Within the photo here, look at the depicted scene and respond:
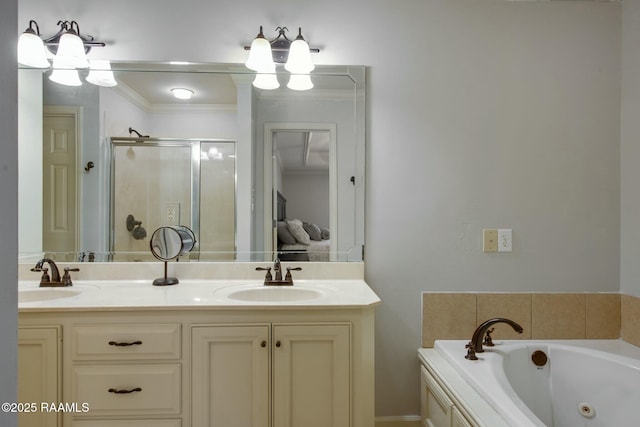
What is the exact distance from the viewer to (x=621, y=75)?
1799mm

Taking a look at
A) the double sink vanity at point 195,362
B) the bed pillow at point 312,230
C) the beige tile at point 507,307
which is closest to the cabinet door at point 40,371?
the double sink vanity at point 195,362

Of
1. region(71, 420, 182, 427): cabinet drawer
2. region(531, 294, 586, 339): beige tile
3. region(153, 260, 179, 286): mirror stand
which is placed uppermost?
region(153, 260, 179, 286): mirror stand

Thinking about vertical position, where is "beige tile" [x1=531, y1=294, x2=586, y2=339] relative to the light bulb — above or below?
below

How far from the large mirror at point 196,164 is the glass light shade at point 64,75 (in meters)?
0.03

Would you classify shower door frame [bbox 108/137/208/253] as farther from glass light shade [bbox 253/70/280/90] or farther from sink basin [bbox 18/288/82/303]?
glass light shade [bbox 253/70/280/90]

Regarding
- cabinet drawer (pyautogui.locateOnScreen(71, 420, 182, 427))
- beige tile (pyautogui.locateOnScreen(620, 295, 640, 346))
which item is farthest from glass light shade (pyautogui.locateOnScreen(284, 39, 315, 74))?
beige tile (pyautogui.locateOnScreen(620, 295, 640, 346))

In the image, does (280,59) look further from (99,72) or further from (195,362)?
(195,362)

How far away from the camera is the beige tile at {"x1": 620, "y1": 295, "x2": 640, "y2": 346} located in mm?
1699

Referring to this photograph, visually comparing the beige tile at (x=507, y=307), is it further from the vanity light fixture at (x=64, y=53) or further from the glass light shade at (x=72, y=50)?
the glass light shade at (x=72, y=50)

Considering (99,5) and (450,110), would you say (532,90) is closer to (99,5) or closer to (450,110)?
(450,110)

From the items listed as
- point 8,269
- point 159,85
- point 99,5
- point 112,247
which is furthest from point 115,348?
point 99,5

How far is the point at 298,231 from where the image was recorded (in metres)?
1.79

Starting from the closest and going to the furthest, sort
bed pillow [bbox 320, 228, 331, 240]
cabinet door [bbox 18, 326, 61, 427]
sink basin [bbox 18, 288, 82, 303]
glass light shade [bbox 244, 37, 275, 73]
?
cabinet door [bbox 18, 326, 61, 427] < sink basin [bbox 18, 288, 82, 303] < glass light shade [bbox 244, 37, 275, 73] < bed pillow [bbox 320, 228, 331, 240]

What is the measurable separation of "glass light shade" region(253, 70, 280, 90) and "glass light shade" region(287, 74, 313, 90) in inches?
2.7
